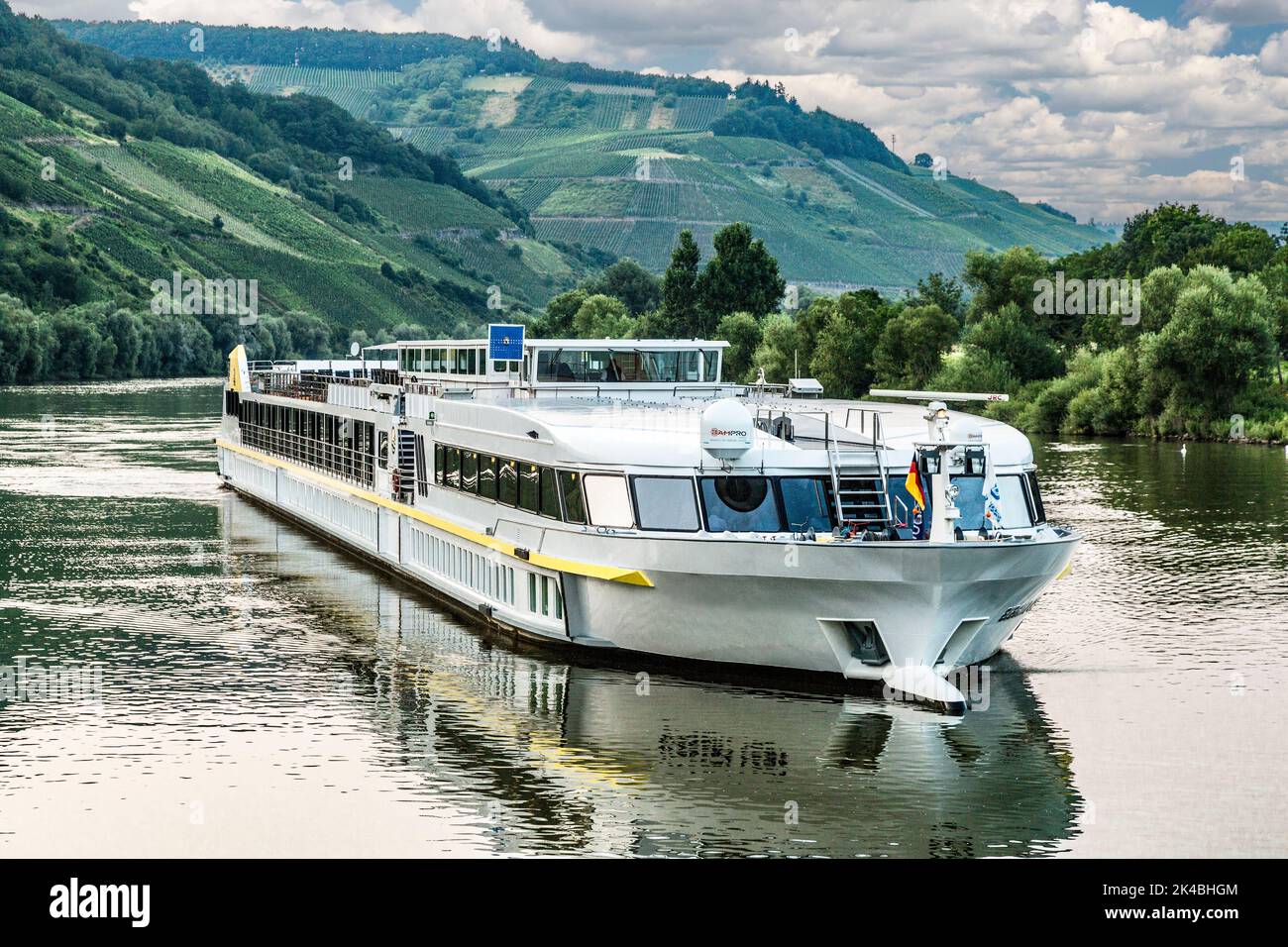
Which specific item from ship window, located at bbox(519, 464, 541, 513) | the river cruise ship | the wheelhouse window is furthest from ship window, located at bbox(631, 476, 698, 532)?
the wheelhouse window

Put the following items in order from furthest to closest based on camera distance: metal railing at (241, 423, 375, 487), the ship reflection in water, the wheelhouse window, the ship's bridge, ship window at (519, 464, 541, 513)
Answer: metal railing at (241, 423, 375, 487) < the ship's bridge < ship window at (519, 464, 541, 513) < the wheelhouse window < the ship reflection in water

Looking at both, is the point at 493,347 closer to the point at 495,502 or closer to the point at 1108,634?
the point at 495,502

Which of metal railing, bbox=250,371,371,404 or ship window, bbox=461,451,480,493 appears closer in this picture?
ship window, bbox=461,451,480,493

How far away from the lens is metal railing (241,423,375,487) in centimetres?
4062

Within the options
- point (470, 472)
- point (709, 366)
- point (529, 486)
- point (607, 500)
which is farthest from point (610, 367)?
point (607, 500)

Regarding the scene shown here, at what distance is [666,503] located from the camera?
960 inches

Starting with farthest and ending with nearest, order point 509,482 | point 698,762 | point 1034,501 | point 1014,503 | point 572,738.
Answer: point 509,482
point 1034,501
point 1014,503
point 572,738
point 698,762

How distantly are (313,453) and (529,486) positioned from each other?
21.0 m

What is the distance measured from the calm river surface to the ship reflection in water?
2.0 inches

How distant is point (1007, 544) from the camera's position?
22.6 m

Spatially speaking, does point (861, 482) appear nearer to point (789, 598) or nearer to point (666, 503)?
point (789, 598)

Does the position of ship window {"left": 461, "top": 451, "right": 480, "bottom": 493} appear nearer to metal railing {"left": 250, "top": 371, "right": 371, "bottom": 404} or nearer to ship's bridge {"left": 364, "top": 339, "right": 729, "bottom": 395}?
ship's bridge {"left": 364, "top": 339, "right": 729, "bottom": 395}

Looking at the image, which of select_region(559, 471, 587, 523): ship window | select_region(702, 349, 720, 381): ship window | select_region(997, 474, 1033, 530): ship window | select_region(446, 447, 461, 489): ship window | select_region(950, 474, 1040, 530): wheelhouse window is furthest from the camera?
select_region(702, 349, 720, 381): ship window

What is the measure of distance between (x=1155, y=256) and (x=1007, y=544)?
114 meters
